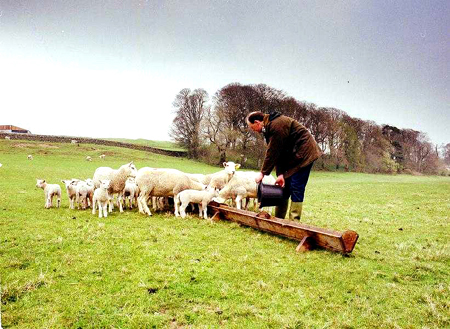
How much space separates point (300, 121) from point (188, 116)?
816 inches

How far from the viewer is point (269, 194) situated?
6953 millimetres

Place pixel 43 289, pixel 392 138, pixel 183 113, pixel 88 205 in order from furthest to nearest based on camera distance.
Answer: pixel 392 138 → pixel 183 113 → pixel 88 205 → pixel 43 289

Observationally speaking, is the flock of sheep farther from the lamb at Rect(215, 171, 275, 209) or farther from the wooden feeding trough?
the wooden feeding trough

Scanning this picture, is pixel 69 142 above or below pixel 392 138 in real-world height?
below

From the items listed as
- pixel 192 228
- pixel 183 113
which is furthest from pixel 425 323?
pixel 183 113

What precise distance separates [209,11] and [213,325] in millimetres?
10183

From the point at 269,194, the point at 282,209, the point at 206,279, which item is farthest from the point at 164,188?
the point at 206,279

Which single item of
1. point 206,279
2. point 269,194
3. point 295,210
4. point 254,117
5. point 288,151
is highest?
point 254,117

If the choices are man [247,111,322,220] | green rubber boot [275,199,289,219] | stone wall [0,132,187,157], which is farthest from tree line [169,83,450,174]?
man [247,111,322,220]

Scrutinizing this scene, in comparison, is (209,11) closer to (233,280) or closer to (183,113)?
(233,280)

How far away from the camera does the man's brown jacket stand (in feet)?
22.2

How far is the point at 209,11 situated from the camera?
34.3 ft

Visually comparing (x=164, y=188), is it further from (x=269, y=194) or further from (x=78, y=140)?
(x=78, y=140)

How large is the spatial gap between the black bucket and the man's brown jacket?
34 centimetres
